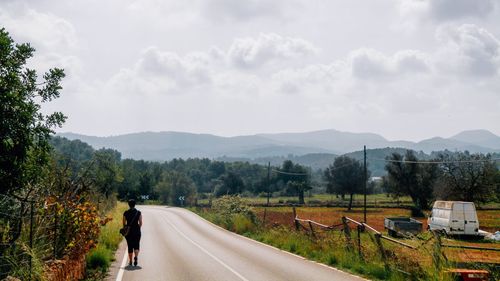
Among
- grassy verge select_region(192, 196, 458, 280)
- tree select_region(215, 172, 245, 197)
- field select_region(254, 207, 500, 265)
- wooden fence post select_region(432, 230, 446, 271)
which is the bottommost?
field select_region(254, 207, 500, 265)

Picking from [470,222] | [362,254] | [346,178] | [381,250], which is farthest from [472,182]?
[381,250]

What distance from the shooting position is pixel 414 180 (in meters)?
77.4

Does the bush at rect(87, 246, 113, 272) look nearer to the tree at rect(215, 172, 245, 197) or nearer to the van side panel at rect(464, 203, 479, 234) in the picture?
the van side panel at rect(464, 203, 479, 234)

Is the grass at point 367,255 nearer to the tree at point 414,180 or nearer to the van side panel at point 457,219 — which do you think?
the van side panel at point 457,219

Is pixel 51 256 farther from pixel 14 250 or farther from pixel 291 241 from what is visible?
pixel 291 241

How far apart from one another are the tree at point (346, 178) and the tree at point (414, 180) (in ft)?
48.4

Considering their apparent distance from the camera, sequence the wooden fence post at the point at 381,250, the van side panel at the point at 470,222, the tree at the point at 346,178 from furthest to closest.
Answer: the tree at the point at 346,178 → the van side panel at the point at 470,222 → the wooden fence post at the point at 381,250

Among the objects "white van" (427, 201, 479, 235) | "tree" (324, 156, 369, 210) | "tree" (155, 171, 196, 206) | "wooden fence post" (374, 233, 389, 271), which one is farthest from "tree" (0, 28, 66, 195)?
"tree" (155, 171, 196, 206)

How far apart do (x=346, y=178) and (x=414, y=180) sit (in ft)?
67.3

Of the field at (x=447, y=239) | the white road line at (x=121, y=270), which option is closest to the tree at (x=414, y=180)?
the field at (x=447, y=239)

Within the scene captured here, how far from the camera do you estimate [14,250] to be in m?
9.20

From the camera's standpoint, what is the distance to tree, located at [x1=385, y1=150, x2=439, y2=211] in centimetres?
7556

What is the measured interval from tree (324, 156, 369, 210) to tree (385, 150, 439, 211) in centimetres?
1474

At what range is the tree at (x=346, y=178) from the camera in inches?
3740
